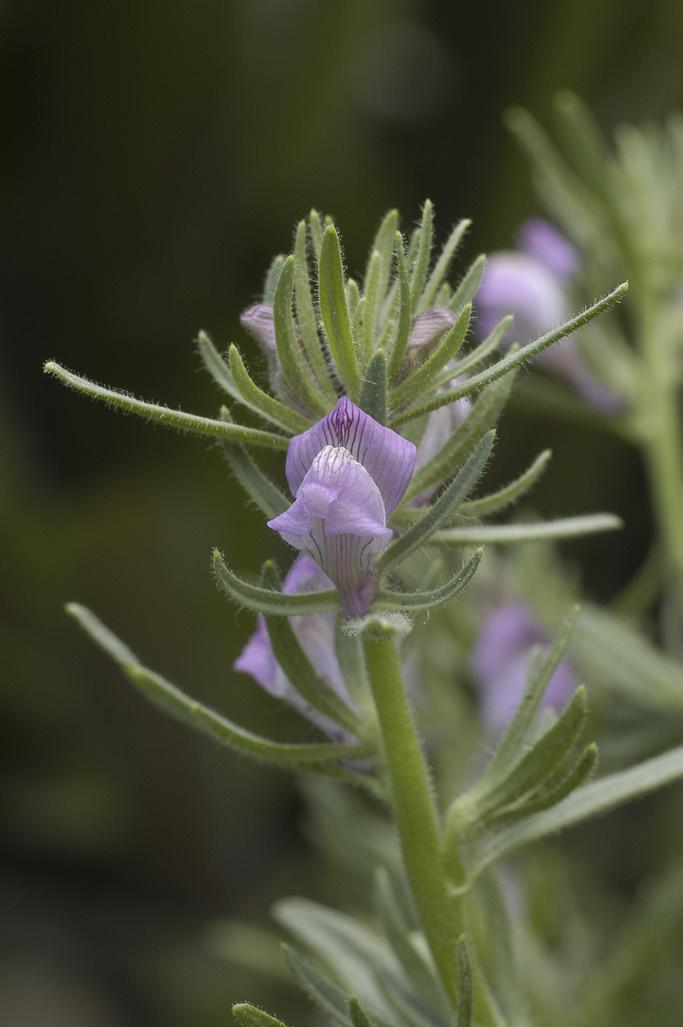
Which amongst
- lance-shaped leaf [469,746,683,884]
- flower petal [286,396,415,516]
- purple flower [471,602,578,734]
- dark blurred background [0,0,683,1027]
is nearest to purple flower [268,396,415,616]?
flower petal [286,396,415,516]

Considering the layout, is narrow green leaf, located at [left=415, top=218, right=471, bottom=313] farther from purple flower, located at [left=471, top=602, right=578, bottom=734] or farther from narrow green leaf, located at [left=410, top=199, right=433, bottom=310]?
purple flower, located at [left=471, top=602, right=578, bottom=734]

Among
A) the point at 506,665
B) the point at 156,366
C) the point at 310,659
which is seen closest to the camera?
the point at 310,659

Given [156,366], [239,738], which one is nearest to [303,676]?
[239,738]

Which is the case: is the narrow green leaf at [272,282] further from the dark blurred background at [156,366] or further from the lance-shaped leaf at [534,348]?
the dark blurred background at [156,366]

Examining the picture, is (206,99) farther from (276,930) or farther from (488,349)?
(488,349)

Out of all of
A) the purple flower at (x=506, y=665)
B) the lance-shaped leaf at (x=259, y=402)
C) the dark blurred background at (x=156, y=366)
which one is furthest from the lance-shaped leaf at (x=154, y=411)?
the dark blurred background at (x=156, y=366)

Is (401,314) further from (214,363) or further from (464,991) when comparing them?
(464,991)

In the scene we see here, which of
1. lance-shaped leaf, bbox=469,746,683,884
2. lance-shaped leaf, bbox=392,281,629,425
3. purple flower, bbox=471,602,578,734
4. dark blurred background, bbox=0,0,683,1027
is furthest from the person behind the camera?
dark blurred background, bbox=0,0,683,1027
